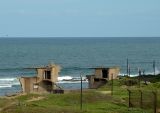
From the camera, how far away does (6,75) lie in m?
119

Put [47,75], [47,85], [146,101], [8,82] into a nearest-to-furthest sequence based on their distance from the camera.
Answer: [146,101], [47,75], [47,85], [8,82]

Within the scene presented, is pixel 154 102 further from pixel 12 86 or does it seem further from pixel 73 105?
pixel 12 86

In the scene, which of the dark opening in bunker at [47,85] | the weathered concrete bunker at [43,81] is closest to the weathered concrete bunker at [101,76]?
the weathered concrete bunker at [43,81]

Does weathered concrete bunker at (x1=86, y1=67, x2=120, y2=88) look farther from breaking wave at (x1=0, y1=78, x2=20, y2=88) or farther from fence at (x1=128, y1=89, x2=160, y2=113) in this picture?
fence at (x1=128, y1=89, x2=160, y2=113)

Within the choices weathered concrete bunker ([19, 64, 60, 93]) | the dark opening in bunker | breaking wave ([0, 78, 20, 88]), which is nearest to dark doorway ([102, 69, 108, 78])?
weathered concrete bunker ([19, 64, 60, 93])

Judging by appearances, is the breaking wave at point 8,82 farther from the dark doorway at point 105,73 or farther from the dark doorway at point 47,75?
the dark doorway at point 105,73

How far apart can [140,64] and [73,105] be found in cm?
9836

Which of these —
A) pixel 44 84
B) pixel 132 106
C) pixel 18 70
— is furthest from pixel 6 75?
pixel 132 106

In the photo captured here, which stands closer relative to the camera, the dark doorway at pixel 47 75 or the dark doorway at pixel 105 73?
the dark doorway at pixel 47 75

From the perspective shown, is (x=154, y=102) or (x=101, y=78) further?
(x=101, y=78)

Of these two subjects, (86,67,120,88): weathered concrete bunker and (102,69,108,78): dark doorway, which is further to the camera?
(102,69,108,78): dark doorway

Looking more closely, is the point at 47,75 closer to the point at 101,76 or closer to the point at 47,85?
the point at 47,85

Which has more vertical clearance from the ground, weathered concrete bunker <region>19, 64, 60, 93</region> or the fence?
weathered concrete bunker <region>19, 64, 60, 93</region>

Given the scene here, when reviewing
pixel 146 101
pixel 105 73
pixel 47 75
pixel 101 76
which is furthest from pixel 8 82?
pixel 146 101
